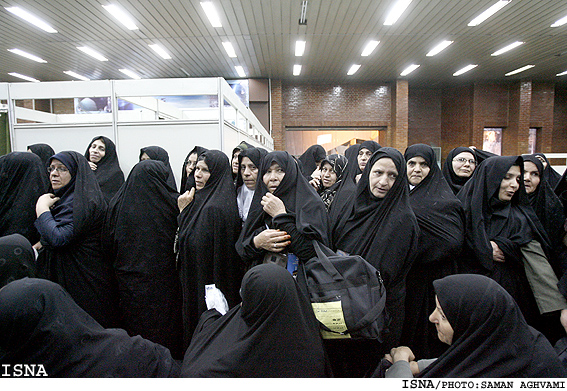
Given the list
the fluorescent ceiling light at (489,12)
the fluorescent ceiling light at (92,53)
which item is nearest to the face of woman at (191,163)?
the fluorescent ceiling light at (489,12)

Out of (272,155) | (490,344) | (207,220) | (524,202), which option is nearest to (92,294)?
(207,220)

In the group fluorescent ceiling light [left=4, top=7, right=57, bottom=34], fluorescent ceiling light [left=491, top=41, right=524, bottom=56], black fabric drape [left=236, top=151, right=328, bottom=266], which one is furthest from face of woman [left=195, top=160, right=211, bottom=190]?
fluorescent ceiling light [left=491, top=41, right=524, bottom=56]

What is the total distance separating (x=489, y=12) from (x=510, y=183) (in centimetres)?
691

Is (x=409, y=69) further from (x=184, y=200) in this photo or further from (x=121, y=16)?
(x=184, y=200)

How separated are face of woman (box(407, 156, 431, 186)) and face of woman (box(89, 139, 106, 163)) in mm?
3140

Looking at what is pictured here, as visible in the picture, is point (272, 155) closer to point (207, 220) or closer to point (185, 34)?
point (207, 220)

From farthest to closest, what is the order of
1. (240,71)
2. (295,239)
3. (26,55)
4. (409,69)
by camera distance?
(240,71)
(409,69)
(26,55)
(295,239)

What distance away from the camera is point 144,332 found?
2.04 meters

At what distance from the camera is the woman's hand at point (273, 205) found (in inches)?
68.1

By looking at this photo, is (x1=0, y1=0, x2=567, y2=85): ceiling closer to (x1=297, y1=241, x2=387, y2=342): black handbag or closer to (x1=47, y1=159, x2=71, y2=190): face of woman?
(x1=47, y1=159, x2=71, y2=190): face of woman

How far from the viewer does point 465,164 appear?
2621 millimetres

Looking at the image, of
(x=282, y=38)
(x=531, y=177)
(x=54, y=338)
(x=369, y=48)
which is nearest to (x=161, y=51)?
(x=282, y=38)

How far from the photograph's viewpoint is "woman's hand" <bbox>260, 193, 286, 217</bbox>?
5.67ft

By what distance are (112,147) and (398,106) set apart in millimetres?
11151
